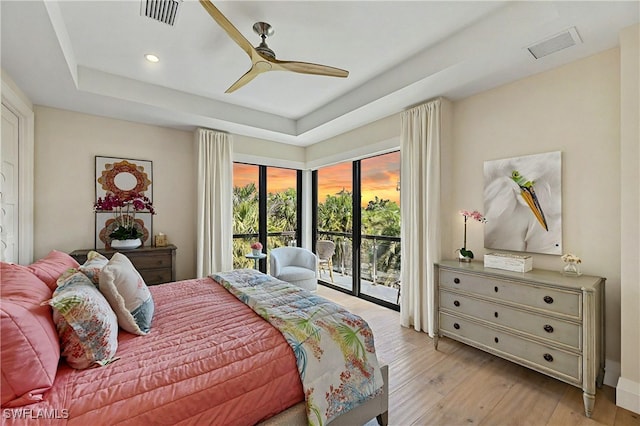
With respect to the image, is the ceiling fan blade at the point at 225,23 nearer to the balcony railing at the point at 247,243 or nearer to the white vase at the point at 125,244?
the white vase at the point at 125,244

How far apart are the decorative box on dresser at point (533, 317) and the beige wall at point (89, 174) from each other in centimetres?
349

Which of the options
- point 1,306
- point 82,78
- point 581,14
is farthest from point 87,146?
point 581,14

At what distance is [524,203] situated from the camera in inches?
105

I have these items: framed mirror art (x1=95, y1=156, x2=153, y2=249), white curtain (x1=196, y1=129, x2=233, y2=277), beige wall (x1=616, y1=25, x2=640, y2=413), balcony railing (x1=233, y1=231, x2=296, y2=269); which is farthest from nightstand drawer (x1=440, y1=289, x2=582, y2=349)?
framed mirror art (x1=95, y1=156, x2=153, y2=249)

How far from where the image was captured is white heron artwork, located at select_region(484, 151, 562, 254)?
249 centimetres

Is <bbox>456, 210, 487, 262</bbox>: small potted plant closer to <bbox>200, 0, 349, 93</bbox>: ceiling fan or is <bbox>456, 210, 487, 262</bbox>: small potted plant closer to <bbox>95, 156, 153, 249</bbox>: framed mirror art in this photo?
<bbox>200, 0, 349, 93</bbox>: ceiling fan

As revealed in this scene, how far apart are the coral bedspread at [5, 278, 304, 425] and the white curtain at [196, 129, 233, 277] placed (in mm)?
2279

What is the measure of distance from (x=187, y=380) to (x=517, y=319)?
2.40 metres

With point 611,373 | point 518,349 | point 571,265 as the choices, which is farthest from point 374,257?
point 611,373

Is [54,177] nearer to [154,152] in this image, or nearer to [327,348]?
[154,152]

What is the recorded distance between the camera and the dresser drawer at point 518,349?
6.59 ft

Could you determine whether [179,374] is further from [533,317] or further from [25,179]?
[25,179]

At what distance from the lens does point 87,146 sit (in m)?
3.47

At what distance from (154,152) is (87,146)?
2.34 ft
